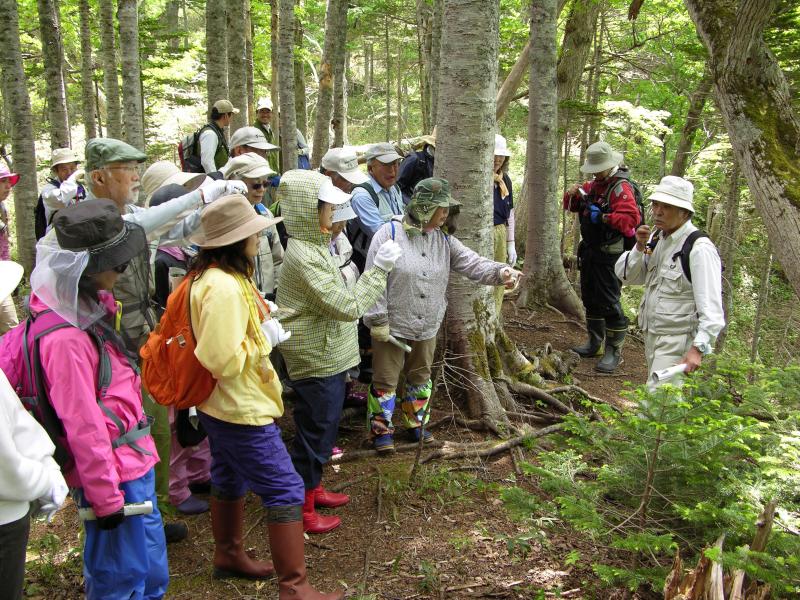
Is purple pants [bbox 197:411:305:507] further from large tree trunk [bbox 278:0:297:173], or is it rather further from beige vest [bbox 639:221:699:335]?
large tree trunk [bbox 278:0:297:173]

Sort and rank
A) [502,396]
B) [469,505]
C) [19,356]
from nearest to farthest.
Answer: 1. [19,356]
2. [469,505]
3. [502,396]

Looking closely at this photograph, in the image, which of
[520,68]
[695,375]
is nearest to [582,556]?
[695,375]

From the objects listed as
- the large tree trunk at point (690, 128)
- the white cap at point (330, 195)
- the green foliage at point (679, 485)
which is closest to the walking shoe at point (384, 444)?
the green foliage at point (679, 485)

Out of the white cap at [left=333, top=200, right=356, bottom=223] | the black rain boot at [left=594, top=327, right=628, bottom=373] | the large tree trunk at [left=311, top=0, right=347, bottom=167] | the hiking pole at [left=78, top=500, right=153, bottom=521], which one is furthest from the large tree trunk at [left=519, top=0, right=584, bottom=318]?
the hiking pole at [left=78, top=500, right=153, bottom=521]

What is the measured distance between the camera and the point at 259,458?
312 centimetres

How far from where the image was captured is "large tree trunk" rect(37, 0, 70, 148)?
10070 mm

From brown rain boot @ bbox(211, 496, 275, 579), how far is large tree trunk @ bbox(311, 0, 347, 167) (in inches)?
344

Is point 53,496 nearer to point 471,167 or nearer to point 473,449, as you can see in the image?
point 473,449

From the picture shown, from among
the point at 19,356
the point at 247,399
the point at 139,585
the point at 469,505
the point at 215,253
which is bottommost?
the point at 469,505

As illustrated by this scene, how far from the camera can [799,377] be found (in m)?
3.81

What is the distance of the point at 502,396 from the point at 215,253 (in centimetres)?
328

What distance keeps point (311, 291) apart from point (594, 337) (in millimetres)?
5274

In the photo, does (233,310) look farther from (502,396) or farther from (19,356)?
(502,396)

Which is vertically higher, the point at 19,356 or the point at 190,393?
the point at 19,356
